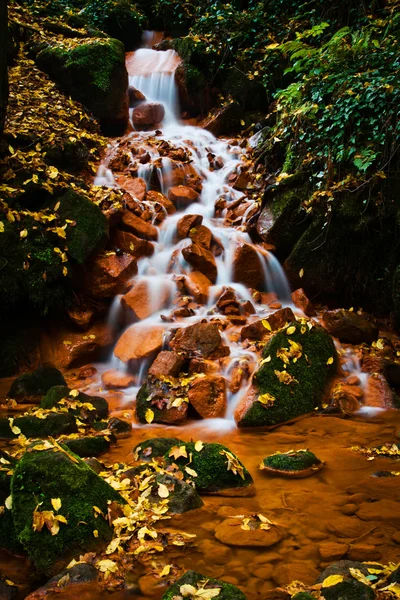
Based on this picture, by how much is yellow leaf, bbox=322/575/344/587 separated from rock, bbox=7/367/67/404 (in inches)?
174

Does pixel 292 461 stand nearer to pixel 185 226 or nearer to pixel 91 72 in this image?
pixel 185 226

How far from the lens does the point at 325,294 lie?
827 cm

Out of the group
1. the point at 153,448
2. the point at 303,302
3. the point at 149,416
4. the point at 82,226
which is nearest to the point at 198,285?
the point at 303,302

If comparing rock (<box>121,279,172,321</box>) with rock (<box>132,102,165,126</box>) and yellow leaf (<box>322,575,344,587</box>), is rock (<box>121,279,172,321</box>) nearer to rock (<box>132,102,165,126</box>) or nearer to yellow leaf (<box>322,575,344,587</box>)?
yellow leaf (<box>322,575,344,587</box>)

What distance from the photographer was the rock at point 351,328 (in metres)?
6.86

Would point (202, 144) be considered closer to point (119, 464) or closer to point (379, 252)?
point (379, 252)

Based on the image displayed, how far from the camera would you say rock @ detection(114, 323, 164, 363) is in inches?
270

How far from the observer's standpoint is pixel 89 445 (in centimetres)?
448

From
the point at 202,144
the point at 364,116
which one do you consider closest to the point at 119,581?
the point at 364,116

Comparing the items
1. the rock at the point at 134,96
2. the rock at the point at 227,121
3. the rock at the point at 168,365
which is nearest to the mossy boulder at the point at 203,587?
the rock at the point at 168,365

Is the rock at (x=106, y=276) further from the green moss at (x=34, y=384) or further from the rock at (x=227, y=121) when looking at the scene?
the rock at (x=227, y=121)

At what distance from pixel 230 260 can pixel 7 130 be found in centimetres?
450

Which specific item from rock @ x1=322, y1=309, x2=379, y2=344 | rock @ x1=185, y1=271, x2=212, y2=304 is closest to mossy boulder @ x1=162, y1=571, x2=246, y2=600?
rock @ x1=322, y1=309, x2=379, y2=344

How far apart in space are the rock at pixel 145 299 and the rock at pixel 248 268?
1.26 meters
